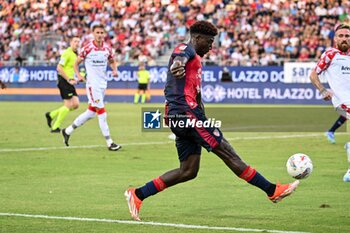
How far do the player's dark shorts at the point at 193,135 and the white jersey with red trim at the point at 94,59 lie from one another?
9336mm

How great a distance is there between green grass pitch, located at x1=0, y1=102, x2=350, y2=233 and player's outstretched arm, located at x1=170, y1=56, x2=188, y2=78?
1600 millimetres

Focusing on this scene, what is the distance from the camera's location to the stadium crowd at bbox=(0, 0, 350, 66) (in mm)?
43344

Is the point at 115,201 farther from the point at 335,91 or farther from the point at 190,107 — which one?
the point at 335,91

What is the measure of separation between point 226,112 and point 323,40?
Answer: 34.0ft

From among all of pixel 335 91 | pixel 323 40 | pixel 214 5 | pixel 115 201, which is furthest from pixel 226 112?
pixel 115 201

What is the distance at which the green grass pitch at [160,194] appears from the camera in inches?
366

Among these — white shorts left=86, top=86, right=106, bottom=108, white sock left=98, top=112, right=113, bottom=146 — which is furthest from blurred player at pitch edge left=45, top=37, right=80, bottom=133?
white sock left=98, top=112, right=113, bottom=146

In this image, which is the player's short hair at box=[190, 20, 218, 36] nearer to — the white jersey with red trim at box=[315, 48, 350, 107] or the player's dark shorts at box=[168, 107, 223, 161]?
the player's dark shorts at box=[168, 107, 223, 161]

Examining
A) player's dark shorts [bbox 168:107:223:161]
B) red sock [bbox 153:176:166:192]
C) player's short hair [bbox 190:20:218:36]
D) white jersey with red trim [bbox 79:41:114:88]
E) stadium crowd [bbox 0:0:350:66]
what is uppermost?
player's short hair [bbox 190:20:218:36]

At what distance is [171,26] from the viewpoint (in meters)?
48.4

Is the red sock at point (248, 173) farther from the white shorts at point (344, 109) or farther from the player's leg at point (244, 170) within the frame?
the white shorts at point (344, 109)

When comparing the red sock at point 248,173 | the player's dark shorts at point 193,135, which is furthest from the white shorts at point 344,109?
the player's dark shorts at point 193,135

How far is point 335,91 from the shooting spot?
45.6 feet

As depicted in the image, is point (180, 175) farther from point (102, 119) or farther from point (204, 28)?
point (102, 119)
